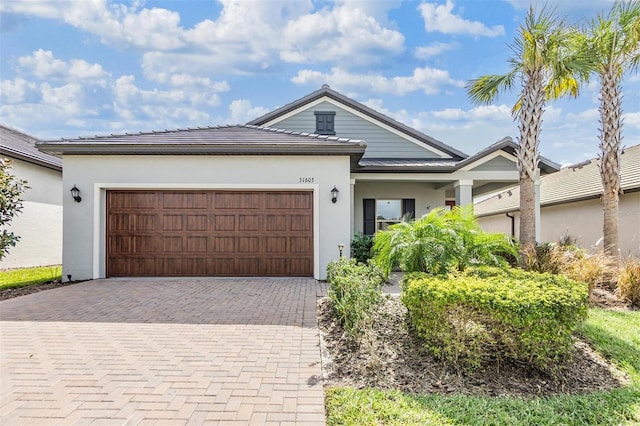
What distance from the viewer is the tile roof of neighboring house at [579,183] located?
1294 centimetres

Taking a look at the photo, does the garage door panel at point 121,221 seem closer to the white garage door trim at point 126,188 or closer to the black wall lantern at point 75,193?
the white garage door trim at point 126,188

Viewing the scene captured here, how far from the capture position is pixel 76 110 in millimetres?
14695

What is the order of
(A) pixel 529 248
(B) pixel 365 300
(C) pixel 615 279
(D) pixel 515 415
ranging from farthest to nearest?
(A) pixel 529 248 < (C) pixel 615 279 < (B) pixel 365 300 < (D) pixel 515 415

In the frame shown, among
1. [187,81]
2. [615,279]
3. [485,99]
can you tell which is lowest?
[615,279]

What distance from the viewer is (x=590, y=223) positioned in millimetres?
13969

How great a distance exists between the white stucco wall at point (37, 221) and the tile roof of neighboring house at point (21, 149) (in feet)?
0.91

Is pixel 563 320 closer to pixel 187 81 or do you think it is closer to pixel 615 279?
pixel 615 279

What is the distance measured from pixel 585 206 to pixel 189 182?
15.2 meters

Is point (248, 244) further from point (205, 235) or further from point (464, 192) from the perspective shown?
point (464, 192)

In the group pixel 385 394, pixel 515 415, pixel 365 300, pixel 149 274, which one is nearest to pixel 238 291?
pixel 149 274

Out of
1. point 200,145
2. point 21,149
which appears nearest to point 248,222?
point 200,145

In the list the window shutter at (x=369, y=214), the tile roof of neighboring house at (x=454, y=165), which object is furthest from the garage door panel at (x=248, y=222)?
the window shutter at (x=369, y=214)

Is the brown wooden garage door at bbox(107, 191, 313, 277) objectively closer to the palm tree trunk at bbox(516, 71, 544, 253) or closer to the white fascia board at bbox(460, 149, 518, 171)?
the palm tree trunk at bbox(516, 71, 544, 253)

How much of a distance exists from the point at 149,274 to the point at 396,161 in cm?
902
